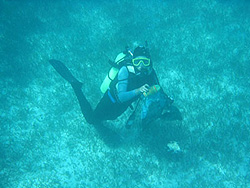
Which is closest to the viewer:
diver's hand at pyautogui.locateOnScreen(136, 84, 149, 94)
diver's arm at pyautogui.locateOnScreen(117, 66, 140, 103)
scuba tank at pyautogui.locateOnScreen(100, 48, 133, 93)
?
diver's hand at pyautogui.locateOnScreen(136, 84, 149, 94)

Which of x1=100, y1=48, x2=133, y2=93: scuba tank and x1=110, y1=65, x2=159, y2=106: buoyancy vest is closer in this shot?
x1=110, y1=65, x2=159, y2=106: buoyancy vest

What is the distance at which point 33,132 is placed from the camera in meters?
4.04

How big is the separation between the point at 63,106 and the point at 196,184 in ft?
14.8

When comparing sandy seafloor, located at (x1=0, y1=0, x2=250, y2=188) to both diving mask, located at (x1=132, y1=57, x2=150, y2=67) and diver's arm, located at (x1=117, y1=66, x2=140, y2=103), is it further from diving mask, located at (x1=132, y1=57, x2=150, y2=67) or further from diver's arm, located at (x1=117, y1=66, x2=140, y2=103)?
diving mask, located at (x1=132, y1=57, x2=150, y2=67)

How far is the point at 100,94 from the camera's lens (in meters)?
4.62

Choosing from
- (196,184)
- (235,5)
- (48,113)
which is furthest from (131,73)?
(235,5)

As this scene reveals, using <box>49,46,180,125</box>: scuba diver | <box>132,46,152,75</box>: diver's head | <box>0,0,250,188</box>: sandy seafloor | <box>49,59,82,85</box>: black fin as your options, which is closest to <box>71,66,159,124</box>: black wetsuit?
<box>49,46,180,125</box>: scuba diver

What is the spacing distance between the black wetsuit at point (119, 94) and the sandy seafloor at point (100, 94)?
1.81ft

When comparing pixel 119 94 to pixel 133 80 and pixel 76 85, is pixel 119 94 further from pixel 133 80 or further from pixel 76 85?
pixel 76 85

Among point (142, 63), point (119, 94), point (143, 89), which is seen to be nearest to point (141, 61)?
point (142, 63)

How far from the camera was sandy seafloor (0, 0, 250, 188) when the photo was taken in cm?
395

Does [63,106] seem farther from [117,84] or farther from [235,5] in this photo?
[235,5]

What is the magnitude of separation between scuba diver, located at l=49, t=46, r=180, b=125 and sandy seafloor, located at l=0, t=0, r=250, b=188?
0.57m

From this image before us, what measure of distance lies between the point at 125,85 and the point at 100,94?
1.47 m
